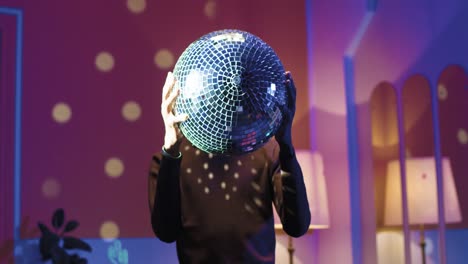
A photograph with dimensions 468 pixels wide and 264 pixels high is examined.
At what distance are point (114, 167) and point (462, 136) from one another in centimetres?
176

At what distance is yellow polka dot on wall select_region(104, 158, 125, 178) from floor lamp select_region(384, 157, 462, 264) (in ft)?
4.65

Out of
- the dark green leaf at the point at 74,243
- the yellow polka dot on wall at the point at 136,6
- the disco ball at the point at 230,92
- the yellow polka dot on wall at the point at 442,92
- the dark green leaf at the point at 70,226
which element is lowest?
the dark green leaf at the point at 74,243

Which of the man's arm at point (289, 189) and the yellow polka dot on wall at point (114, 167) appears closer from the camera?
the man's arm at point (289, 189)

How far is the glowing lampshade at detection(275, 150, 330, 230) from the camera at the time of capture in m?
3.23

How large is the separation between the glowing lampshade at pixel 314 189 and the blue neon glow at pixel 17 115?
4.13 feet

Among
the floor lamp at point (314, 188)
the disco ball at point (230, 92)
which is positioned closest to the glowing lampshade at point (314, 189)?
the floor lamp at point (314, 188)

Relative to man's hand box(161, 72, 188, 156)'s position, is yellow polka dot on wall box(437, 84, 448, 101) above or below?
above

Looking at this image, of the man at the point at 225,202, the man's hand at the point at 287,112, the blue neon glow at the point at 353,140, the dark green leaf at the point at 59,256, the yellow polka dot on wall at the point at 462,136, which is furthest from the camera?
the blue neon glow at the point at 353,140

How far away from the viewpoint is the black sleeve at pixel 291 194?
1.62 m

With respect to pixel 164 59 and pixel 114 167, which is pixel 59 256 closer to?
pixel 114 167

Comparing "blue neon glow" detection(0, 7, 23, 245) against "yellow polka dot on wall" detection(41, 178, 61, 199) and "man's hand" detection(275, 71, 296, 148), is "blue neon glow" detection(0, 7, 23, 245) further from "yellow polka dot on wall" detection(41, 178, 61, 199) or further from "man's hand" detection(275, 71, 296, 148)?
"man's hand" detection(275, 71, 296, 148)

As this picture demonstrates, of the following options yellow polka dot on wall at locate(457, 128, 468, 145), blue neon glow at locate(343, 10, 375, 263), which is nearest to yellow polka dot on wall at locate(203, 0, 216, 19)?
blue neon glow at locate(343, 10, 375, 263)

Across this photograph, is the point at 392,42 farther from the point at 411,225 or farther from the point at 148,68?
the point at 148,68

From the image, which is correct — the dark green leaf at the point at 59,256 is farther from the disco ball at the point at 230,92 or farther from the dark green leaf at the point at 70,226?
the disco ball at the point at 230,92
